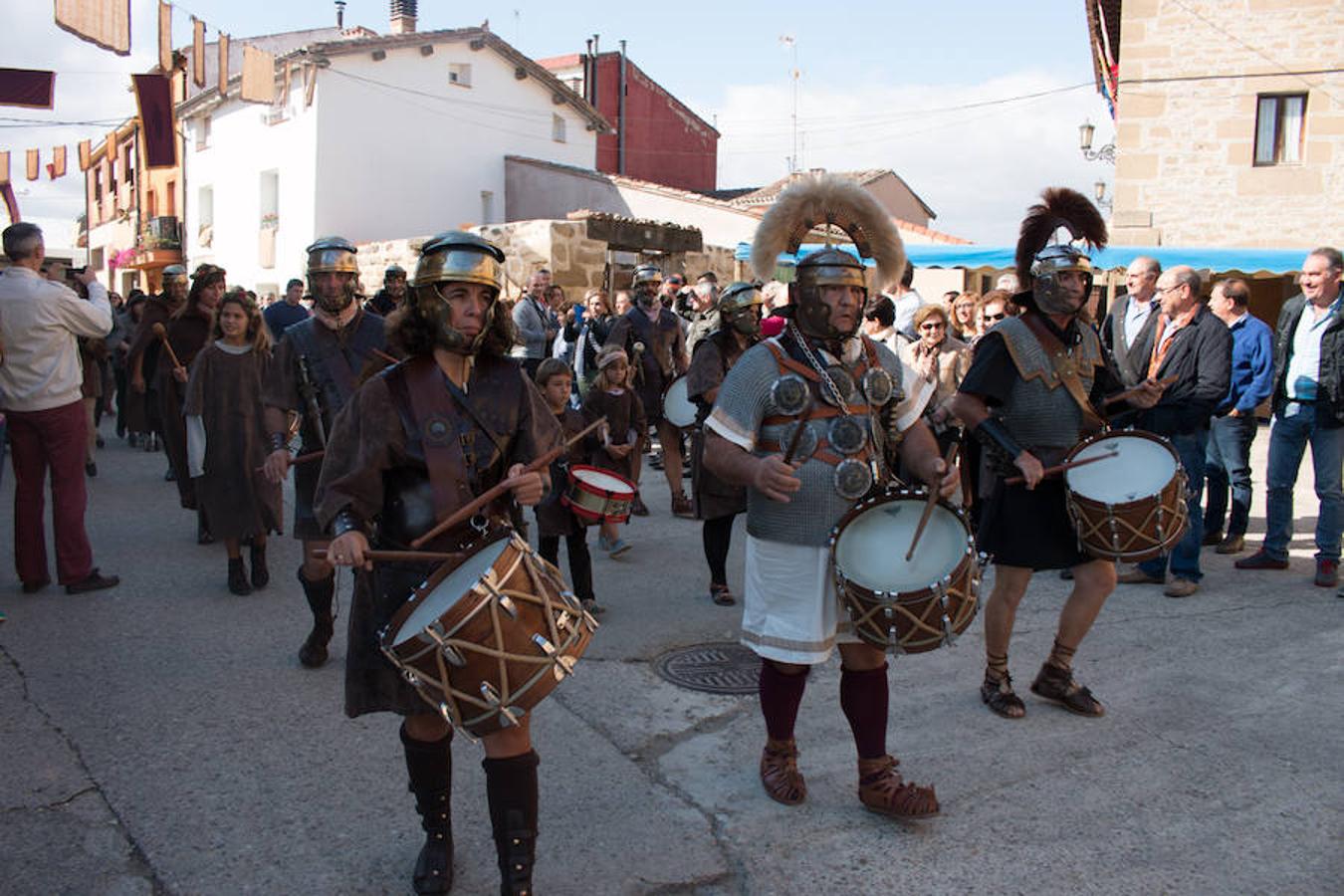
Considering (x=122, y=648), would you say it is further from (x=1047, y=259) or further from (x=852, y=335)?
(x=1047, y=259)

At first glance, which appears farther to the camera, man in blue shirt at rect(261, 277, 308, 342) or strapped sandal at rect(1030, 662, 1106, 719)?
man in blue shirt at rect(261, 277, 308, 342)

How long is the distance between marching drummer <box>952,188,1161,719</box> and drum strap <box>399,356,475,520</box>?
2.40m

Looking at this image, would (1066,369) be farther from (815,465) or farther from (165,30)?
(165,30)

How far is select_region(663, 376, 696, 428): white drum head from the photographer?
8069 mm

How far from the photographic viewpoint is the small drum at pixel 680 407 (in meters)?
8.06

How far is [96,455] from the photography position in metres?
12.1

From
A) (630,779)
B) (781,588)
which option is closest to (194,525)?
(630,779)

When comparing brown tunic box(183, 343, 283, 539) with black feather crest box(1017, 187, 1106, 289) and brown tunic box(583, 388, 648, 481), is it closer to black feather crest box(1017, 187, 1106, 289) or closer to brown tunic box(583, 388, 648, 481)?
brown tunic box(583, 388, 648, 481)

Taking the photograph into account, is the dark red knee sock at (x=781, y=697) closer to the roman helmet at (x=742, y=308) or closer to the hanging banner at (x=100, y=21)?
the roman helmet at (x=742, y=308)

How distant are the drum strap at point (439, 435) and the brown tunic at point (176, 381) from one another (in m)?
5.89

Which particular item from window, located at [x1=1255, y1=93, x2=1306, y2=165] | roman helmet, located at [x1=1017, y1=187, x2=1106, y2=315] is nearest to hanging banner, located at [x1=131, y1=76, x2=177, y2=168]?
roman helmet, located at [x1=1017, y1=187, x2=1106, y2=315]

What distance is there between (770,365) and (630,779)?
1633 millimetres

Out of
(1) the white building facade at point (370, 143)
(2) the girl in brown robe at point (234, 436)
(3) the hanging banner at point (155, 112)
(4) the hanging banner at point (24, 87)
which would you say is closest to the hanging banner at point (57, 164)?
(1) the white building facade at point (370, 143)

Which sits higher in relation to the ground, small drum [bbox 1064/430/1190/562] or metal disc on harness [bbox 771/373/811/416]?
metal disc on harness [bbox 771/373/811/416]
